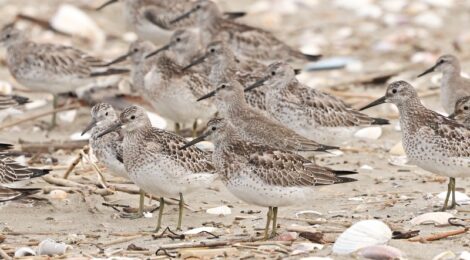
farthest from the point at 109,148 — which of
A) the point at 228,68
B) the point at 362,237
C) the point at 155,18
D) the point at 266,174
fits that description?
the point at 155,18

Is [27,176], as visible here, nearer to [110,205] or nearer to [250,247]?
[110,205]

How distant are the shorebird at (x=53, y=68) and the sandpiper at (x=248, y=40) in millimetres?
1756

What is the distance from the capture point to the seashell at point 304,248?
8164 millimetres

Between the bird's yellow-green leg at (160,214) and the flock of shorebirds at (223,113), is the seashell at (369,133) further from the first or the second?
the bird's yellow-green leg at (160,214)

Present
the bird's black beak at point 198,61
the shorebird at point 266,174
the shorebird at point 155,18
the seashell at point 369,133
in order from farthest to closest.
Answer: the shorebird at point 155,18
the bird's black beak at point 198,61
the seashell at point 369,133
the shorebird at point 266,174

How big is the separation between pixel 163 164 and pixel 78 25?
918 centimetres

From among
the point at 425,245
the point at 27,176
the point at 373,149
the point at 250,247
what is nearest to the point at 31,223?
the point at 27,176

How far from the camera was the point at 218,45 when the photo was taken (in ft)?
44.2

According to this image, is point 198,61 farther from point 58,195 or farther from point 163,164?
point 163,164

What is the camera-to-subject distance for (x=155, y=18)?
16250 millimetres

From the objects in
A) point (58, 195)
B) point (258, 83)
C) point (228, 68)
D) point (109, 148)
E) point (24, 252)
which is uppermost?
point (228, 68)

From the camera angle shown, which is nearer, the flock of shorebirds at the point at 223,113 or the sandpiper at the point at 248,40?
the flock of shorebirds at the point at 223,113

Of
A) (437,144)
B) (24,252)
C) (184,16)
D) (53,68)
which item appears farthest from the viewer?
(184,16)

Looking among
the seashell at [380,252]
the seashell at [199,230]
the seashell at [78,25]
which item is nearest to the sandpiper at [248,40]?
the seashell at [78,25]
